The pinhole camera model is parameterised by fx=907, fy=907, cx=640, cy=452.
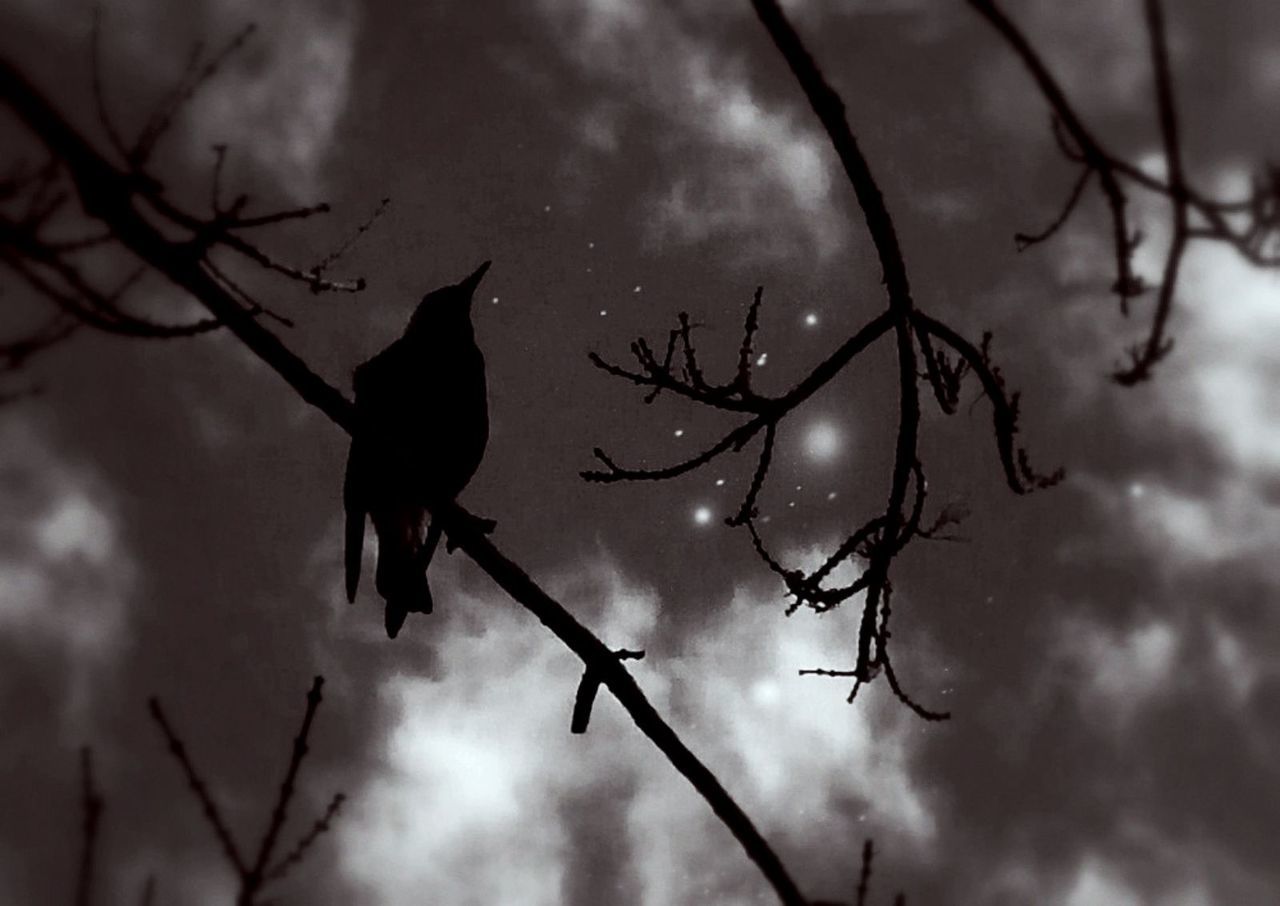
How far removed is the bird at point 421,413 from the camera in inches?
189

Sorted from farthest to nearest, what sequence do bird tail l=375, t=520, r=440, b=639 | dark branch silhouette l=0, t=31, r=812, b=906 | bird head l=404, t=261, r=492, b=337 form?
bird head l=404, t=261, r=492, b=337, bird tail l=375, t=520, r=440, b=639, dark branch silhouette l=0, t=31, r=812, b=906

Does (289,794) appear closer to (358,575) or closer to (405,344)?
(358,575)

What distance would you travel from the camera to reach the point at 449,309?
571 centimetres

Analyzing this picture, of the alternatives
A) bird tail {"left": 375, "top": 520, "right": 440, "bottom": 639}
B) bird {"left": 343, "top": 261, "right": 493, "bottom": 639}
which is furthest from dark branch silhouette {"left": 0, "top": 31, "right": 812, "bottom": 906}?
bird {"left": 343, "top": 261, "right": 493, "bottom": 639}

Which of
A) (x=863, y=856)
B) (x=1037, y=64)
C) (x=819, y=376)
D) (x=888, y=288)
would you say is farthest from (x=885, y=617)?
(x=1037, y=64)

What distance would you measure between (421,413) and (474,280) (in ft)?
3.57

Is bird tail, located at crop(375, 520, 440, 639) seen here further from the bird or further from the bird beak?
the bird beak

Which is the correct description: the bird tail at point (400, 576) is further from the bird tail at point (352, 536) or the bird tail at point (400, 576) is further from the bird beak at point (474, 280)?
the bird beak at point (474, 280)

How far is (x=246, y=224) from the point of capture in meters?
1.89

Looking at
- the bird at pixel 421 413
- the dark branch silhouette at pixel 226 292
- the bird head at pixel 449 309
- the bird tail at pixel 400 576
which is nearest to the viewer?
the dark branch silhouette at pixel 226 292

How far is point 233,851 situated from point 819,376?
2.25 meters

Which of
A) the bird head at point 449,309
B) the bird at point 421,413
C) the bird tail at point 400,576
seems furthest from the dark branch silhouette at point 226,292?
the bird head at point 449,309

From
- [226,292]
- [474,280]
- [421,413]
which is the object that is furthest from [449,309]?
[226,292]

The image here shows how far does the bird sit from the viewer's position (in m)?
4.80
